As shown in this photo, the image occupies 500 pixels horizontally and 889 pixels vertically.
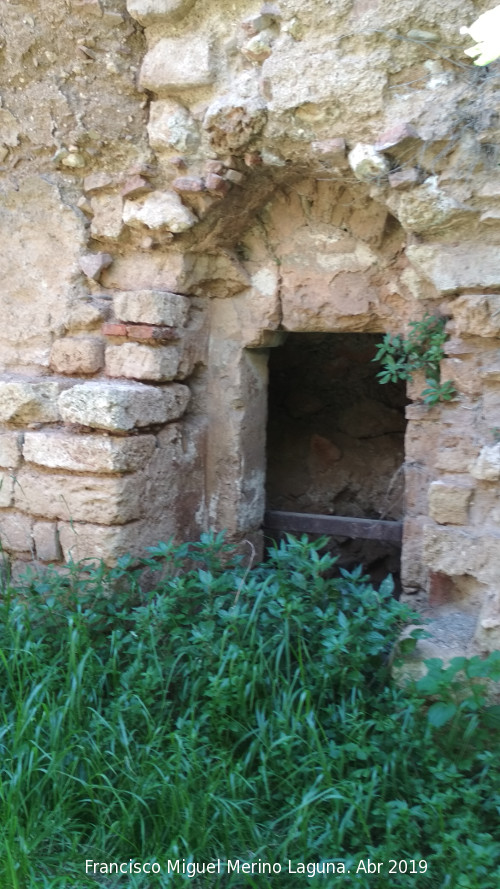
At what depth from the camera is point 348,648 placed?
8.13ft

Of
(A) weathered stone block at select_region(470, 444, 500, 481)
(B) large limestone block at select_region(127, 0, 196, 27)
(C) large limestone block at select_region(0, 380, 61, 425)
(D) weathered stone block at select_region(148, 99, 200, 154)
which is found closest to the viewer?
(A) weathered stone block at select_region(470, 444, 500, 481)

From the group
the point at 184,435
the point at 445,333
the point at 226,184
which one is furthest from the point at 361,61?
the point at 184,435

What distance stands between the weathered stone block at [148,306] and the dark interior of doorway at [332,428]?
144 centimetres

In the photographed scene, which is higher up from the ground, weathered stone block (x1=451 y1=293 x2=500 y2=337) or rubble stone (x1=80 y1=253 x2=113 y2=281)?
rubble stone (x1=80 y1=253 x2=113 y2=281)

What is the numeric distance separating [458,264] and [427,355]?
1.16ft

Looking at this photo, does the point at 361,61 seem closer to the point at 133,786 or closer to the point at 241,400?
the point at 241,400

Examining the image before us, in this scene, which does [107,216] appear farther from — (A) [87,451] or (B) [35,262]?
(A) [87,451]

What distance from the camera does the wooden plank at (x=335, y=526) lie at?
A: 10.6ft

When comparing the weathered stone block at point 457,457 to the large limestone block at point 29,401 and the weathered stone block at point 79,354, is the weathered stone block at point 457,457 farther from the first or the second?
the large limestone block at point 29,401

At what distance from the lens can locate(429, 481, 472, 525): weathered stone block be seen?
8.61ft

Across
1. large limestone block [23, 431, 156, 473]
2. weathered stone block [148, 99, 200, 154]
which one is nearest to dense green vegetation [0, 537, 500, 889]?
large limestone block [23, 431, 156, 473]

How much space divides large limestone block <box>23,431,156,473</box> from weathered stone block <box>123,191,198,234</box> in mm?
854

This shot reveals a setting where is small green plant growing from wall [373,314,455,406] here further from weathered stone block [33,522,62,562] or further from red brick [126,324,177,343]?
weathered stone block [33,522,62,562]

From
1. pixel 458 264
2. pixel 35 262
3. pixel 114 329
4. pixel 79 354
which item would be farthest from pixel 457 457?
pixel 35 262
